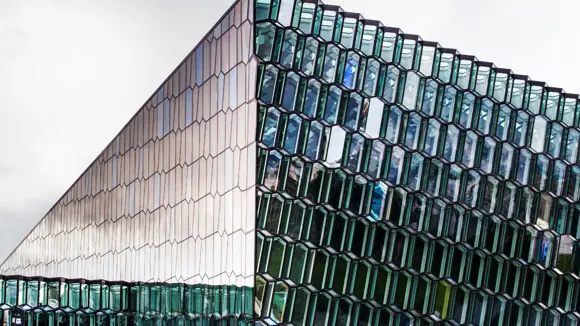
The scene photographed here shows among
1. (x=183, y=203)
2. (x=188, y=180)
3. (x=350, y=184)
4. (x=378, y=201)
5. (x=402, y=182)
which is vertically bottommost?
(x=183, y=203)

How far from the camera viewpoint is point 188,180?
3400 cm

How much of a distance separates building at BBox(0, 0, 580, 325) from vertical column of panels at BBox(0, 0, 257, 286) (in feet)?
0.36

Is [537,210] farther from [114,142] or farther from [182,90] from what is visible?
[114,142]

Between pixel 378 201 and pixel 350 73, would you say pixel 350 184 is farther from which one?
pixel 350 73

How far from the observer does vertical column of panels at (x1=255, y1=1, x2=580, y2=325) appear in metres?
27.8

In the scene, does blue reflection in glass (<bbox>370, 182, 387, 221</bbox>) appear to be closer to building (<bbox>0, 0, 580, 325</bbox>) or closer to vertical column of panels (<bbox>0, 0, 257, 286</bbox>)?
building (<bbox>0, 0, 580, 325</bbox>)

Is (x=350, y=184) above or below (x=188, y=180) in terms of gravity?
above

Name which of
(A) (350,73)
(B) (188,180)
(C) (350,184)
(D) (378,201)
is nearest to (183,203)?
(B) (188,180)

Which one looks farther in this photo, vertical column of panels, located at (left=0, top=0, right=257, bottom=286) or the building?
vertical column of panels, located at (left=0, top=0, right=257, bottom=286)

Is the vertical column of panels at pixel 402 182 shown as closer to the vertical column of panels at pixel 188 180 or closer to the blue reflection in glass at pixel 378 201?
the blue reflection in glass at pixel 378 201

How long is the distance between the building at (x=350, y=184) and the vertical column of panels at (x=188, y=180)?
11 cm

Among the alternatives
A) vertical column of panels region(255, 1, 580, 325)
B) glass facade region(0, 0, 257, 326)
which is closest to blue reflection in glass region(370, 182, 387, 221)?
vertical column of panels region(255, 1, 580, 325)

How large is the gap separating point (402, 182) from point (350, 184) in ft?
8.14

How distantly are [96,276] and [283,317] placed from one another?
24588 millimetres
